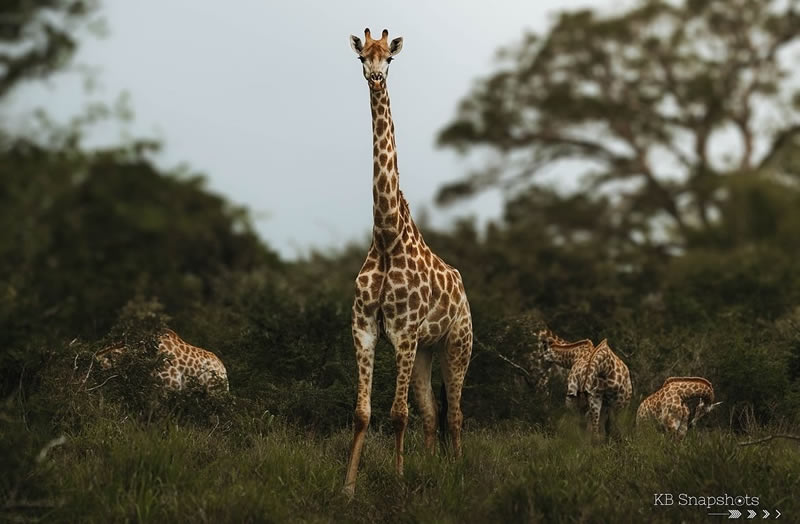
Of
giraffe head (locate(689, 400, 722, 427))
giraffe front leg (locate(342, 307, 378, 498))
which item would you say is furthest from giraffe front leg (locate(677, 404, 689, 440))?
giraffe front leg (locate(342, 307, 378, 498))

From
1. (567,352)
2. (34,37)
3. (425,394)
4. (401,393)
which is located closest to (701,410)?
(567,352)

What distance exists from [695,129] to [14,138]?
23057 millimetres

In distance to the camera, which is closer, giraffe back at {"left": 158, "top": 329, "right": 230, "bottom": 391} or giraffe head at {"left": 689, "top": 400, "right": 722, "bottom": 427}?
giraffe head at {"left": 689, "top": 400, "right": 722, "bottom": 427}

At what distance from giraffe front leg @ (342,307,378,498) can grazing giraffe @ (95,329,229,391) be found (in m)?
2.69

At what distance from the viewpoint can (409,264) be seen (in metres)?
8.59

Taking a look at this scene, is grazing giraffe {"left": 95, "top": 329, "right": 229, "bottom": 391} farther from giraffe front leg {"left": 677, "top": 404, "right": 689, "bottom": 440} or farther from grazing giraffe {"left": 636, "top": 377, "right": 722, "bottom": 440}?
Answer: giraffe front leg {"left": 677, "top": 404, "right": 689, "bottom": 440}

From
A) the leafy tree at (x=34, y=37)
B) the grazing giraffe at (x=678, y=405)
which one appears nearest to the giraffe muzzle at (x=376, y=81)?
the grazing giraffe at (x=678, y=405)

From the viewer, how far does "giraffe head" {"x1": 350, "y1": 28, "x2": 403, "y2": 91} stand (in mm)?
8484

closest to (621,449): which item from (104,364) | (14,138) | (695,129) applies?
(104,364)

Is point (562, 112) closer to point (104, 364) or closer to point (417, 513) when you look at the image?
point (104, 364)

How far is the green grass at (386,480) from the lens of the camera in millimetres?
7156

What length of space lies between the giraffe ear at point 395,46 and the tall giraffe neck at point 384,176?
1.04 feet

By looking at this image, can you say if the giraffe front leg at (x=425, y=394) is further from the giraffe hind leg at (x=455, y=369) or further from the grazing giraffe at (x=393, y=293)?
the giraffe hind leg at (x=455, y=369)

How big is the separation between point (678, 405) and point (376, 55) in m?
4.45
